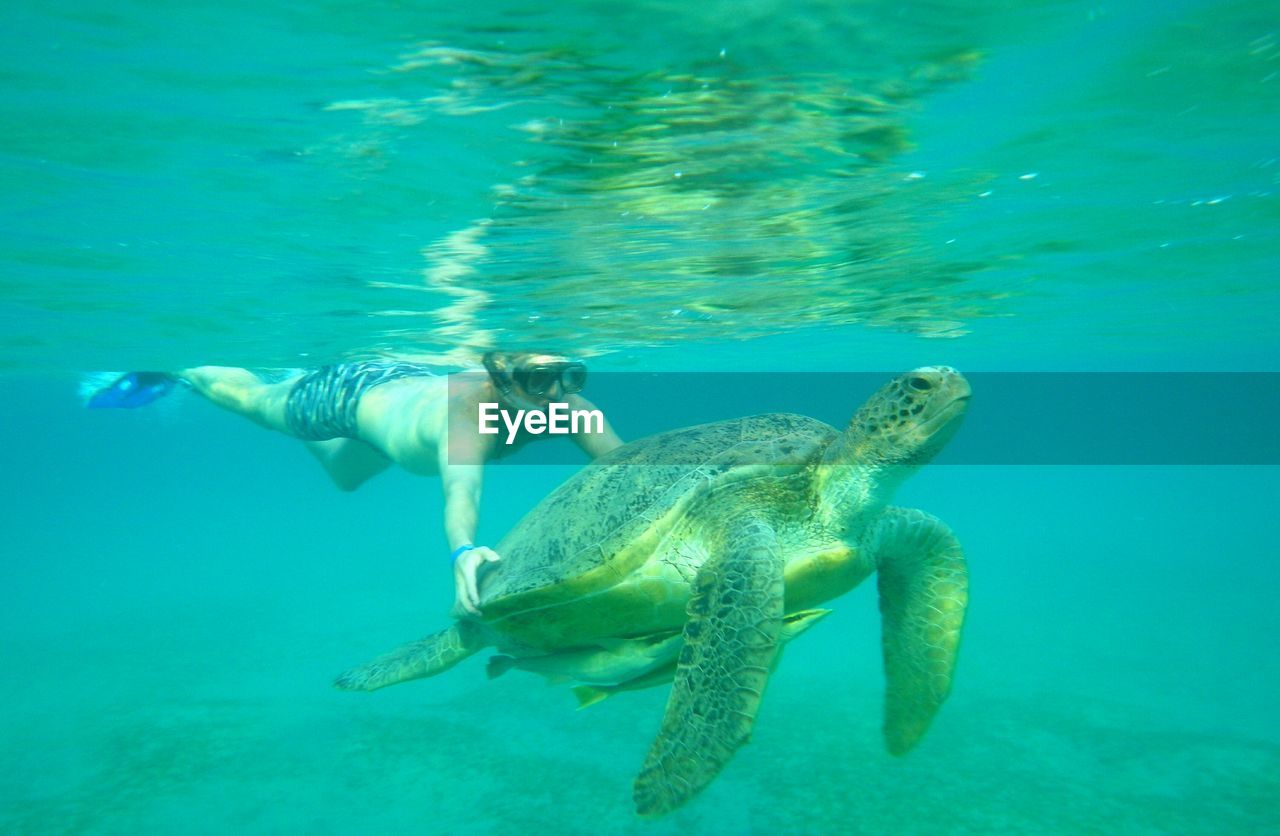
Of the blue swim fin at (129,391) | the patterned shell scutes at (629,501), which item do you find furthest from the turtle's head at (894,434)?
the blue swim fin at (129,391)

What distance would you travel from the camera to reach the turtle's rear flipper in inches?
220

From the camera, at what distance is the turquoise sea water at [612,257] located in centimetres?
546

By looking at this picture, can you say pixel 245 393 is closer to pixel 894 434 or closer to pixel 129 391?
pixel 129 391

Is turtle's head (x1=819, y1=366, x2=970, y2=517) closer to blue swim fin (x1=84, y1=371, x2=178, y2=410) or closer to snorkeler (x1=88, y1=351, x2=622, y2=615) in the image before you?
snorkeler (x1=88, y1=351, x2=622, y2=615)

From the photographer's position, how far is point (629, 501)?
186 inches

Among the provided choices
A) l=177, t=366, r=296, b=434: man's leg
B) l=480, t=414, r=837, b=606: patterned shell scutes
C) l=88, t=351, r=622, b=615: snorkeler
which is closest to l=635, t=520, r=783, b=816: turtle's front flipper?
l=480, t=414, r=837, b=606: patterned shell scutes

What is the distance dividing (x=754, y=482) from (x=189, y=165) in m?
6.82

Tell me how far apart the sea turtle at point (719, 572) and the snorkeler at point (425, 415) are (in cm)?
62

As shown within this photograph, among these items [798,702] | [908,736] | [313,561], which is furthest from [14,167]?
[313,561]

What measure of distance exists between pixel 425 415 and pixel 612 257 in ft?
16.2

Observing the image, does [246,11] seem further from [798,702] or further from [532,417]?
[798,702]

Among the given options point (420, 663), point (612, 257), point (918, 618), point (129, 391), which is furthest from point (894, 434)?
point (129, 391)

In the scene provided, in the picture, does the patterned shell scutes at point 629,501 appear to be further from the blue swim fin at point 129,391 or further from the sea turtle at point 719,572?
the blue swim fin at point 129,391

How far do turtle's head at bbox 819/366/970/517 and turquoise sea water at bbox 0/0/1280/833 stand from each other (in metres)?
2.95
